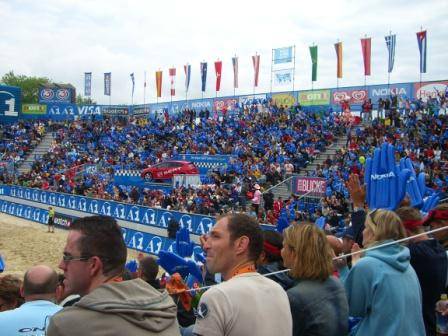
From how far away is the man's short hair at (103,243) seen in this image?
2.02m

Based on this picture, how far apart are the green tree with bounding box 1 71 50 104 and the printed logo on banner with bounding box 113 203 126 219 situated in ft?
265

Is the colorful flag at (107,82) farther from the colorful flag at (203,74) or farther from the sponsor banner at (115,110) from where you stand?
the colorful flag at (203,74)

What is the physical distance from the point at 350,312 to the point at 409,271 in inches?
16.6

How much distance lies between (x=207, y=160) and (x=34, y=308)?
2437 centimetres

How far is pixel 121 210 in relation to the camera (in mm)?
19453

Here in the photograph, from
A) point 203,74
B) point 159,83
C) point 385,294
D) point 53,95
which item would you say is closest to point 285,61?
point 203,74

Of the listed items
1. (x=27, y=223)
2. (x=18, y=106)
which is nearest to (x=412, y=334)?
(x=27, y=223)

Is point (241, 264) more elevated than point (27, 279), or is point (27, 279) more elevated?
point (241, 264)

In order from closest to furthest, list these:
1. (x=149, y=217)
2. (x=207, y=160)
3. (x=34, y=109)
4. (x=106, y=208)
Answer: (x=149, y=217) < (x=106, y=208) < (x=207, y=160) < (x=34, y=109)

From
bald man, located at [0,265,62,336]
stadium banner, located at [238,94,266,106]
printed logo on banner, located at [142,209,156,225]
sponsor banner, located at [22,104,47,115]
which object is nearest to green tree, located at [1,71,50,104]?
sponsor banner, located at [22,104,47,115]

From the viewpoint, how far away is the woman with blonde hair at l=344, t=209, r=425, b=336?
2.73m

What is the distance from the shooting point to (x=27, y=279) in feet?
9.46

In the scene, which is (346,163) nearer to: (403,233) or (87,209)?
(87,209)

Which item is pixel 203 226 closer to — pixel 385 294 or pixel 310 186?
pixel 310 186
